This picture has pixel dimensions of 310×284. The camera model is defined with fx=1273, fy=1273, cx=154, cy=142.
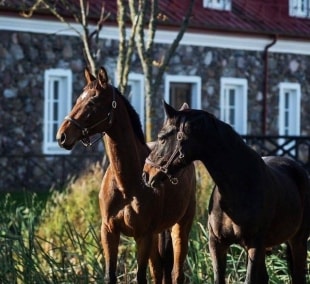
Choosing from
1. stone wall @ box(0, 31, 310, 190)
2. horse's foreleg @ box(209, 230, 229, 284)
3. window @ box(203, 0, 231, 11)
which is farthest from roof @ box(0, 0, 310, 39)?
horse's foreleg @ box(209, 230, 229, 284)

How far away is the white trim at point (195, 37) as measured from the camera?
77.3ft

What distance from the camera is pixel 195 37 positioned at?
2691 centimetres

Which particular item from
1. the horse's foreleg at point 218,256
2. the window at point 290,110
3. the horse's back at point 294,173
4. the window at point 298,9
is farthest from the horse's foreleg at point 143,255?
the window at point 298,9

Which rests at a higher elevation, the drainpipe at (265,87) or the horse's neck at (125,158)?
the drainpipe at (265,87)

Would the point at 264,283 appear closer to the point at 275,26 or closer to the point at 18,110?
the point at 18,110

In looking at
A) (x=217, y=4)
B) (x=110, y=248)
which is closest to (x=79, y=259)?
(x=110, y=248)

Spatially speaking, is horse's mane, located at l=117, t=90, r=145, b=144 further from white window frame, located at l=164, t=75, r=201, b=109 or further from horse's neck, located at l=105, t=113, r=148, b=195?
white window frame, located at l=164, t=75, r=201, b=109

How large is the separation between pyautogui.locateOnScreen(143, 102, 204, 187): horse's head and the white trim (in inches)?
630

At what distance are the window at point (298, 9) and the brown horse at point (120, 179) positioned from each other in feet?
72.8

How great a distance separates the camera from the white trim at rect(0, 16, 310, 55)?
23.5 metres

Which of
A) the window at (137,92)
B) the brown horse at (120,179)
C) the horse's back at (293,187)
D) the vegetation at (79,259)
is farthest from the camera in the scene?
the window at (137,92)

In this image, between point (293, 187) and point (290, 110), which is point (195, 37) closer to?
point (290, 110)

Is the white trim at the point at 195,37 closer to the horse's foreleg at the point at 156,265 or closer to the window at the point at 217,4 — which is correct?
the window at the point at 217,4

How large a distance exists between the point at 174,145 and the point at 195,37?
19575mm
